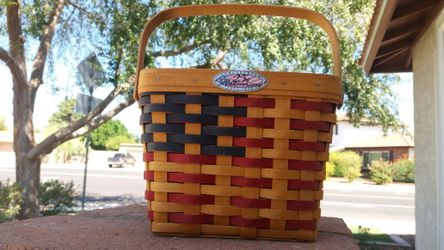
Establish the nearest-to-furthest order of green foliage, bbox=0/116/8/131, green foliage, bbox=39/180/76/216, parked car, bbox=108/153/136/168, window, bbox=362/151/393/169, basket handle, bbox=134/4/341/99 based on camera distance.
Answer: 1. basket handle, bbox=134/4/341/99
2. green foliage, bbox=39/180/76/216
3. parked car, bbox=108/153/136/168
4. window, bbox=362/151/393/169
5. green foliage, bbox=0/116/8/131

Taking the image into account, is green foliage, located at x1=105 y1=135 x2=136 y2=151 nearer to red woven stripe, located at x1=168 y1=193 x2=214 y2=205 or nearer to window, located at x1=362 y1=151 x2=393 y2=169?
window, located at x1=362 y1=151 x2=393 y2=169

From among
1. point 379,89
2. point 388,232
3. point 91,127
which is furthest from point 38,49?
point 388,232

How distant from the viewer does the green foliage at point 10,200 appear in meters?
7.69

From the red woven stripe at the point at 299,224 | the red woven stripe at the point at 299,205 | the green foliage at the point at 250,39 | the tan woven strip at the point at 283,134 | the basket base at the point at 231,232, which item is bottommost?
the basket base at the point at 231,232

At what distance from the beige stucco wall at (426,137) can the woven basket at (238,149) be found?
3.32m

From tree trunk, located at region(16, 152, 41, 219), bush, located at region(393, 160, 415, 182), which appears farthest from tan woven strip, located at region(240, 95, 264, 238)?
bush, located at region(393, 160, 415, 182)

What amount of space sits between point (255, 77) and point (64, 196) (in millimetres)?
9837

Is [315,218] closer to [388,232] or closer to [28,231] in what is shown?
[28,231]

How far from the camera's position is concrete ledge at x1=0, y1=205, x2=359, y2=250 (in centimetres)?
105

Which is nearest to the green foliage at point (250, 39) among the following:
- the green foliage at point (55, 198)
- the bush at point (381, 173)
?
the green foliage at point (55, 198)

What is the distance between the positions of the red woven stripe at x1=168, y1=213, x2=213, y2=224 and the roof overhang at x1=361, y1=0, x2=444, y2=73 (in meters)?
2.62

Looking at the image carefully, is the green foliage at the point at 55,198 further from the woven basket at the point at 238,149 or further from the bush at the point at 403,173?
the bush at the point at 403,173

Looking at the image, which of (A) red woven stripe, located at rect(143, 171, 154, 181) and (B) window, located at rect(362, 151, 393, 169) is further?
(B) window, located at rect(362, 151, 393, 169)

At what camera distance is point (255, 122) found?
109 centimetres
